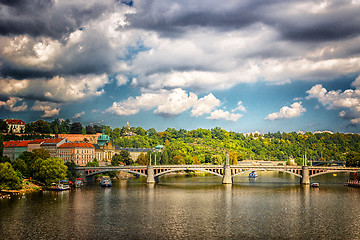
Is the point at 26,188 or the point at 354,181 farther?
the point at 354,181

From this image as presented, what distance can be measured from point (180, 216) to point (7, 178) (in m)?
43.1

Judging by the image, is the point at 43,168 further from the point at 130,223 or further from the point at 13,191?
the point at 130,223

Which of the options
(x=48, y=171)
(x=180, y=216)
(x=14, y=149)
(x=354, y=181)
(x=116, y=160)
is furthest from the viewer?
(x=116, y=160)

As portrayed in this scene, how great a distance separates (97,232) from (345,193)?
64.6 meters

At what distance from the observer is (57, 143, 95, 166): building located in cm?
15412

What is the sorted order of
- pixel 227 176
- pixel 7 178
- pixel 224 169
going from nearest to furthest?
1. pixel 7 178
2. pixel 227 176
3. pixel 224 169

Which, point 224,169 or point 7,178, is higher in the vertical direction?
point 7,178

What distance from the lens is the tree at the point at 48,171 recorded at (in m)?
99.4

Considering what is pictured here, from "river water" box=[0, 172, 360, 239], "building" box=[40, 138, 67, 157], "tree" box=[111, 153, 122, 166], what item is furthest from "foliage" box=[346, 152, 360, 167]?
"building" box=[40, 138, 67, 157]

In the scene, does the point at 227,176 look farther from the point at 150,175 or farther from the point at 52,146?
the point at 52,146

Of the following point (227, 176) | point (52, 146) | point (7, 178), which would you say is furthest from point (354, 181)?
point (52, 146)

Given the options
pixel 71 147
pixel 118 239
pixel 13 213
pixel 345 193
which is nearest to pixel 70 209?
pixel 13 213

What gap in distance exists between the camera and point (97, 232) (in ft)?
171

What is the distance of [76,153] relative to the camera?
155m
